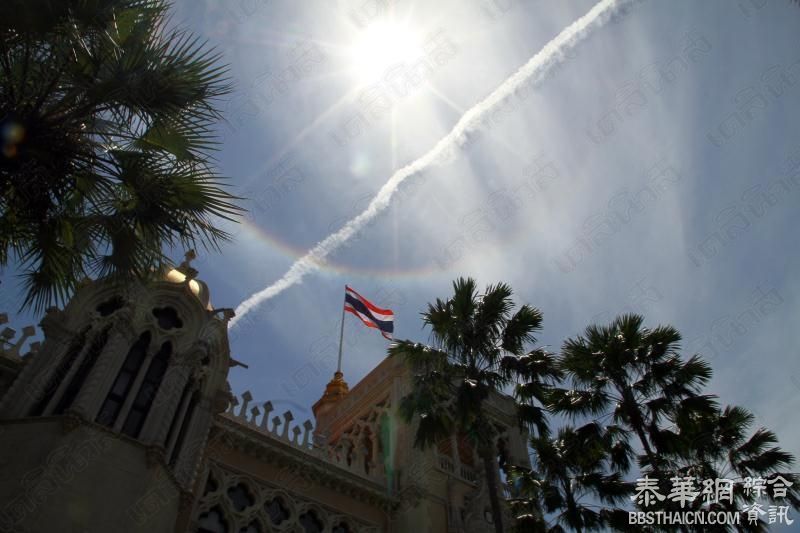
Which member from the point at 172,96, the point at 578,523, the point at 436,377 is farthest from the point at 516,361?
the point at 172,96

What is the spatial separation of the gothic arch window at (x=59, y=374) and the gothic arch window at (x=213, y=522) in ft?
14.8

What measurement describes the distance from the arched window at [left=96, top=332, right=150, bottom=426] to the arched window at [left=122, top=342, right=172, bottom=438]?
252 millimetres

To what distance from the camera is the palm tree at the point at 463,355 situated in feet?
44.2

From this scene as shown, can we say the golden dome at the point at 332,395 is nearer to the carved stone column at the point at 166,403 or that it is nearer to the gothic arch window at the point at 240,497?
the gothic arch window at the point at 240,497

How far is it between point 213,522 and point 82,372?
188 inches

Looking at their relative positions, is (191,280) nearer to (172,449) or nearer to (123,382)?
(123,382)

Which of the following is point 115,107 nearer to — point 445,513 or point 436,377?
point 436,377

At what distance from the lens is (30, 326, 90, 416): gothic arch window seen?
11820mm

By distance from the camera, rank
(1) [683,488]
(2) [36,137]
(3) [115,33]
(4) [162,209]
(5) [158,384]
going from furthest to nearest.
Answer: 1. (5) [158,384]
2. (1) [683,488]
3. (4) [162,209]
4. (3) [115,33]
5. (2) [36,137]

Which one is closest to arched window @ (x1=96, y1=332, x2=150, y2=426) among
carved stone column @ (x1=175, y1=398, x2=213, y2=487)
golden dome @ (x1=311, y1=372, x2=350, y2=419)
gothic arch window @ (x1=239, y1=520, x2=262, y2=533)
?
carved stone column @ (x1=175, y1=398, x2=213, y2=487)

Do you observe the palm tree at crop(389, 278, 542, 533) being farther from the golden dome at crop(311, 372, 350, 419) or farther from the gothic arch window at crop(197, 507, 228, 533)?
the golden dome at crop(311, 372, 350, 419)

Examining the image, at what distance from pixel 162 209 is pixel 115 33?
8.57 feet

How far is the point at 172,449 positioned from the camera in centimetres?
1305

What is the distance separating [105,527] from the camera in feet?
34.3
